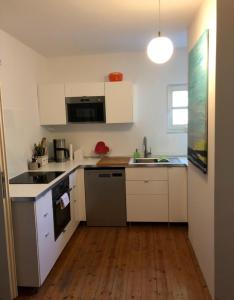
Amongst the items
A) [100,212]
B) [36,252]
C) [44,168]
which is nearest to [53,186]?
[36,252]

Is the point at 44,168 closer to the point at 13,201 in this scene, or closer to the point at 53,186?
the point at 53,186

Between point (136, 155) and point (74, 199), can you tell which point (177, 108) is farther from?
point (74, 199)

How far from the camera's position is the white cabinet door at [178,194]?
333 cm

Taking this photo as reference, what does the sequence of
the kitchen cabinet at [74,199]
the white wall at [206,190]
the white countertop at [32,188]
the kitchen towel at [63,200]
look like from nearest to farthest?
the white wall at [206,190] < the white countertop at [32,188] < the kitchen towel at [63,200] < the kitchen cabinet at [74,199]

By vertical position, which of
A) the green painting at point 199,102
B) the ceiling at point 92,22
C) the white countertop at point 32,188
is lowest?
the white countertop at point 32,188

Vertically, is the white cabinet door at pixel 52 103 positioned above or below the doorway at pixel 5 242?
above

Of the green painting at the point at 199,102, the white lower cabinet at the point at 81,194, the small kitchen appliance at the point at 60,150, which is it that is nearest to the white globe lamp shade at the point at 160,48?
the green painting at the point at 199,102

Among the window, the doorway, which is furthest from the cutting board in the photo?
the doorway

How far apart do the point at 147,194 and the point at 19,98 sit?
6.69 feet

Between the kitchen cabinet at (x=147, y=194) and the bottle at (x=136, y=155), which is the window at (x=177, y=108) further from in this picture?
the kitchen cabinet at (x=147, y=194)

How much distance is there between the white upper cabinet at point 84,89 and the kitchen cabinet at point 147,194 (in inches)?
47.2

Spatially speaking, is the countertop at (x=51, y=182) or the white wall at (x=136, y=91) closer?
the countertop at (x=51, y=182)

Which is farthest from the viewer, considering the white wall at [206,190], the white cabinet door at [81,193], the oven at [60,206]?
the white cabinet door at [81,193]

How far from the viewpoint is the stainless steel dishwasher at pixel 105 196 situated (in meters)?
3.44
